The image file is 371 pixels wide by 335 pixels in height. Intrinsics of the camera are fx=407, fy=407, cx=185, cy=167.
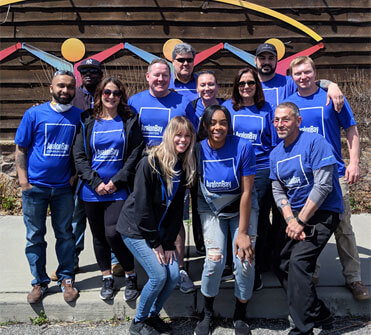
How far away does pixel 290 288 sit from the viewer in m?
2.93

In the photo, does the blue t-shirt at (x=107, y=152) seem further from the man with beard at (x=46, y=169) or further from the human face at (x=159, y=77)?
the human face at (x=159, y=77)

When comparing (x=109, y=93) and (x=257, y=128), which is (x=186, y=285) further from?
(x=109, y=93)

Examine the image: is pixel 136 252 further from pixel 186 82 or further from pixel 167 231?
pixel 186 82

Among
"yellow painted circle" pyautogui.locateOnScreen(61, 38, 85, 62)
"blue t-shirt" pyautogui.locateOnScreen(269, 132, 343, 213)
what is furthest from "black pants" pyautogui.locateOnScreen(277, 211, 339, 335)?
"yellow painted circle" pyautogui.locateOnScreen(61, 38, 85, 62)

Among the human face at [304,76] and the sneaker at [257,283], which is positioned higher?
the human face at [304,76]

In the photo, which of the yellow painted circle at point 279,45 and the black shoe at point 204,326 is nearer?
the black shoe at point 204,326

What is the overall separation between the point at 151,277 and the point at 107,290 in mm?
601

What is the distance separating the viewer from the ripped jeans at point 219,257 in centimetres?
295

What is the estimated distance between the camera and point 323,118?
323cm

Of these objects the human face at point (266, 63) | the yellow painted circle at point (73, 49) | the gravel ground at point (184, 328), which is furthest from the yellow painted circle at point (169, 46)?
the gravel ground at point (184, 328)

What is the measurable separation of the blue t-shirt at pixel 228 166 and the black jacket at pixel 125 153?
58cm

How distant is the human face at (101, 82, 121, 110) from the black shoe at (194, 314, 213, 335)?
1781 mm

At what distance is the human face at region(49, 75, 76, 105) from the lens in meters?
3.22

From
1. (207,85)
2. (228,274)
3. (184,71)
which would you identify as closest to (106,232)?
(228,274)
